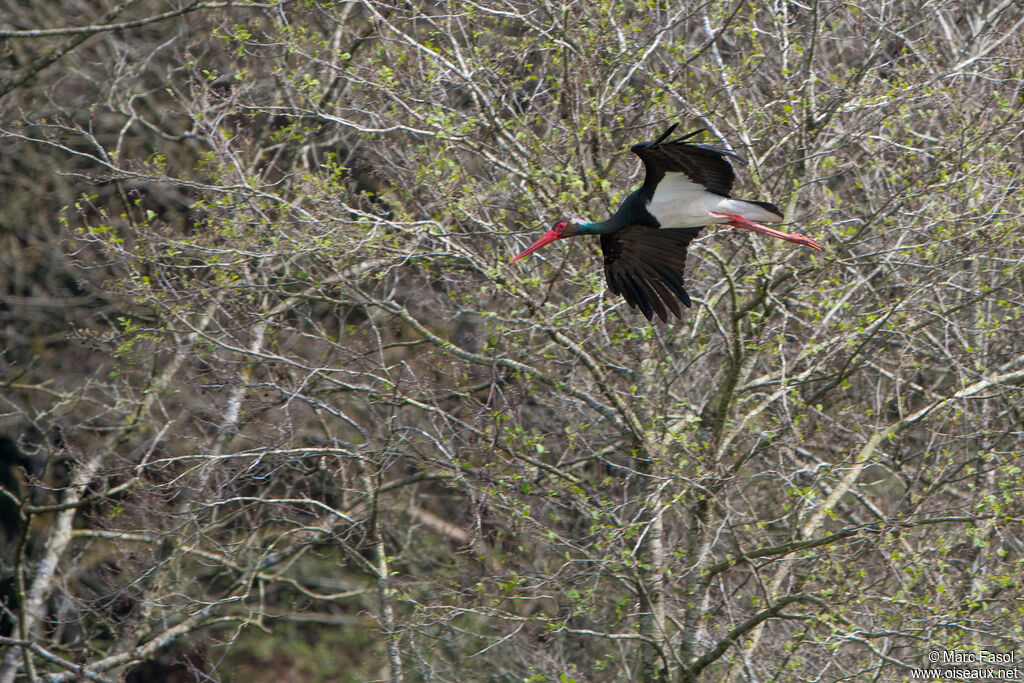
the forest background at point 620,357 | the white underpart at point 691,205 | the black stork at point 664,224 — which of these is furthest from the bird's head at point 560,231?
the white underpart at point 691,205

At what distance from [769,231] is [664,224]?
59 cm

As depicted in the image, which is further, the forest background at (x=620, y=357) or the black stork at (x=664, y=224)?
the forest background at (x=620, y=357)

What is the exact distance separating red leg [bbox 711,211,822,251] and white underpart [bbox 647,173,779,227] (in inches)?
0.9

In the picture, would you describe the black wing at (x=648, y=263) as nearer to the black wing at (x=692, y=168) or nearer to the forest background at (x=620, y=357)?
the forest background at (x=620, y=357)

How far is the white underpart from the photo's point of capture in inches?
251

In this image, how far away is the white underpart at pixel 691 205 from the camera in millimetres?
6375

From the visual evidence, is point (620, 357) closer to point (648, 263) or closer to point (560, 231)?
point (648, 263)

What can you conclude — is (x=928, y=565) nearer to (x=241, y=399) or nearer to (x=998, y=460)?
(x=998, y=460)

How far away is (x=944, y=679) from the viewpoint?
19.9 feet

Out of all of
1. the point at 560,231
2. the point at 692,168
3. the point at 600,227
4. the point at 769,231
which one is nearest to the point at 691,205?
the point at 692,168

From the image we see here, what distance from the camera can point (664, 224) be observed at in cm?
659

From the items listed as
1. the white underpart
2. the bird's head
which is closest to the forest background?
the bird's head

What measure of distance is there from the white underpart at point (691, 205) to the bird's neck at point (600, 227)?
0.82 ft

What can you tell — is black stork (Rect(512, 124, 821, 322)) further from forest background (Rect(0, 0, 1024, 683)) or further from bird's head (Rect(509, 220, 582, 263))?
forest background (Rect(0, 0, 1024, 683))
